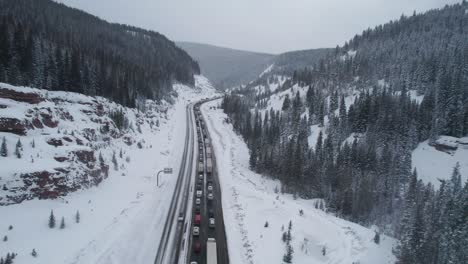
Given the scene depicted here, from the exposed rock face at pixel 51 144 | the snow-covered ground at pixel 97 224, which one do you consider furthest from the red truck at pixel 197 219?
the exposed rock face at pixel 51 144

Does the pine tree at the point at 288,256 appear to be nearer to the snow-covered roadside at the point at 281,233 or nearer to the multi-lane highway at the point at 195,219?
the snow-covered roadside at the point at 281,233

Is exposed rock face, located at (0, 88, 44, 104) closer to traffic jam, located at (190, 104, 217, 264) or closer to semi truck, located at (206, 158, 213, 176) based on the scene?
traffic jam, located at (190, 104, 217, 264)

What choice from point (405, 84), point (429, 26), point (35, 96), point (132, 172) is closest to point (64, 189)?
point (132, 172)

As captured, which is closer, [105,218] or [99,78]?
[105,218]

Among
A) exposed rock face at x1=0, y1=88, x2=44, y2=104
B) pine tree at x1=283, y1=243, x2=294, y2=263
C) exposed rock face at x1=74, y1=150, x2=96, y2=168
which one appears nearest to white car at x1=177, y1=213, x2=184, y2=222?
pine tree at x1=283, y1=243, x2=294, y2=263

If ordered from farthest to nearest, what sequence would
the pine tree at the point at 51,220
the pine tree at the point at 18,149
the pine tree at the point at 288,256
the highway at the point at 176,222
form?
the pine tree at the point at 18,149
the highway at the point at 176,222
the pine tree at the point at 51,220
the pine tree at the point at 288,256

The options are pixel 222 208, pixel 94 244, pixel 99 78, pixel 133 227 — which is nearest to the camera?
pixel 94 244

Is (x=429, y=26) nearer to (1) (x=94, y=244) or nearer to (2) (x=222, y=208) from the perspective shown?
(2) (x=222, y=208)
